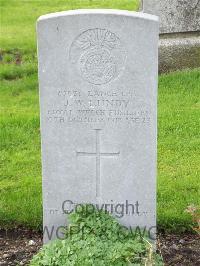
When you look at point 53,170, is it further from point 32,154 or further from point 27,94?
point 27,94

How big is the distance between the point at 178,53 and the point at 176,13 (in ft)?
1.67

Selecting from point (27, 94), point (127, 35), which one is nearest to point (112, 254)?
point (127, 35)

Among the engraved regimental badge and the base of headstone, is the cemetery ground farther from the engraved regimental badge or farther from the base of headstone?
the engraved regimental badge

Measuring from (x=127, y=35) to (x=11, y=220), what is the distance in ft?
5.90

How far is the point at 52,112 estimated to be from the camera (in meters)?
4.01

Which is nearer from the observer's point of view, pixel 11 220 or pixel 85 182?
pixel 85 182

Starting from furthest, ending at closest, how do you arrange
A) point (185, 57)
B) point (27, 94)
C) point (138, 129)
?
point (185, 57), point (27, 94), point (138, 129)

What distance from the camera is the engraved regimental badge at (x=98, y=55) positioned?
152 inches

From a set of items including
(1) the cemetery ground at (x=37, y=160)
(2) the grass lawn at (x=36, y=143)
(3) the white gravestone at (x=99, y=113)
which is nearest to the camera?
(3) the white gravestone at (x=99, y=113)

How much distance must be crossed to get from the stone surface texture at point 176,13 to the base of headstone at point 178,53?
145mm

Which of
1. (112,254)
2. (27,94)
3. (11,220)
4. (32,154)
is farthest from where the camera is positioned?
(27,94)

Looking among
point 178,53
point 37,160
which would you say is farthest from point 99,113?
point 178,53

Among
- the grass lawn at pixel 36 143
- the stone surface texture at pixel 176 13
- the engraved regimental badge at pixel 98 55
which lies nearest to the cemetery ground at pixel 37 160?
the grass lawn at pixel 36 143

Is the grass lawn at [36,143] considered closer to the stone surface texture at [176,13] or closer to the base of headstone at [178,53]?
the base of headstone at [178,53]
